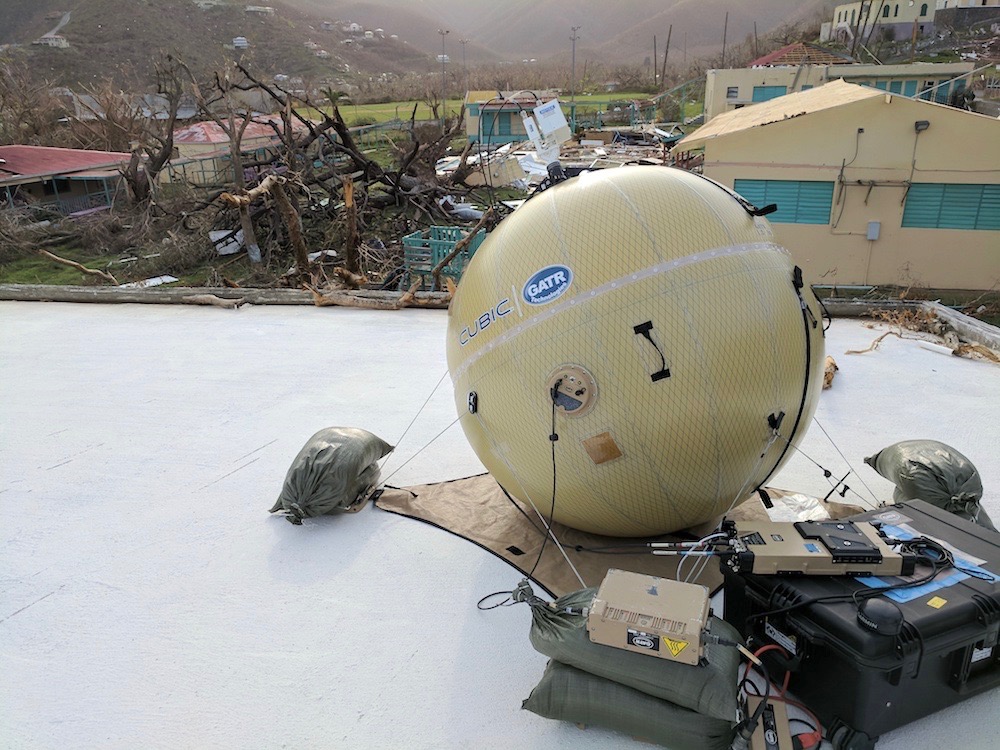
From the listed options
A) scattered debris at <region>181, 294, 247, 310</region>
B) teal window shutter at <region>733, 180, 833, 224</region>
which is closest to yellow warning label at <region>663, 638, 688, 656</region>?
scattered debris at <region>181, 294, 247, 310</region>

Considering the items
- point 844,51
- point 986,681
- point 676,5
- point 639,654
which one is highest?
point 676,5

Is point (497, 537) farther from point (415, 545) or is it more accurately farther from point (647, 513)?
point (647, 513)

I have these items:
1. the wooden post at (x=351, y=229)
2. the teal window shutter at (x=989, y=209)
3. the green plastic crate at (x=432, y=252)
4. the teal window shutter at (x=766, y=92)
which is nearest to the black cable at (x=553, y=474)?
the wooden post at (x=351, y=229)

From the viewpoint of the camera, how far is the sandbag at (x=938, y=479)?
4984 millimetres

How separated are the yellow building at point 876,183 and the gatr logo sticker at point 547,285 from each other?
17566mm

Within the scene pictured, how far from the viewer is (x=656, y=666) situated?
3.38 m

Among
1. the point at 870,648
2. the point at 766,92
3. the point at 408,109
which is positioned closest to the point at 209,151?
the point at 766,92

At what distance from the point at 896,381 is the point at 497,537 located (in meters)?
5.05

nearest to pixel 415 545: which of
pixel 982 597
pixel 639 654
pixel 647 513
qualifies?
pixel 647 513

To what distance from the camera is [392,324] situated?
33.2 feet

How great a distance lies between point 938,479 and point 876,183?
16.8 metres

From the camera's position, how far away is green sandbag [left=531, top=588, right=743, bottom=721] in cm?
331

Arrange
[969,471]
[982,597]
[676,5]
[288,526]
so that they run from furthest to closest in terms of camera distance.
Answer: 1. [676,5]
2. [288,526]
3. [969,471]
4. [982,597]

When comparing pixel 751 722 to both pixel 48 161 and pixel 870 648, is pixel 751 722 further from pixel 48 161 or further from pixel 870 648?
pixel 48 161
